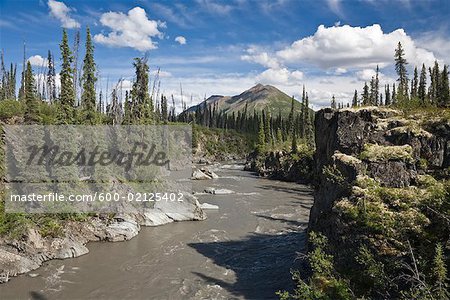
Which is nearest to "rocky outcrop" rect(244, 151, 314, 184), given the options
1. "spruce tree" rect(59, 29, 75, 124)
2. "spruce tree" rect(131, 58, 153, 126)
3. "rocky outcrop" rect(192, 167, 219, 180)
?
"rocky outcrop" rect(192, 167, 219, 180)

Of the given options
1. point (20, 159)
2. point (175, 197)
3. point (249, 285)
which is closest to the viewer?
point (249, 285)

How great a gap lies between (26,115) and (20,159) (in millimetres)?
16279

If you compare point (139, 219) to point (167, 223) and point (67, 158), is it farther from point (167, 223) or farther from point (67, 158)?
point (67, 158)

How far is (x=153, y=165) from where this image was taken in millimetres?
43781

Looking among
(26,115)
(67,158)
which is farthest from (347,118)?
(26,115)

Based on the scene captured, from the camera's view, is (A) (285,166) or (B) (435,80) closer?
(A) (285,166)

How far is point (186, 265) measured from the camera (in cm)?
2319

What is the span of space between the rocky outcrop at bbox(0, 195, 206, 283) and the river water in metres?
0.71

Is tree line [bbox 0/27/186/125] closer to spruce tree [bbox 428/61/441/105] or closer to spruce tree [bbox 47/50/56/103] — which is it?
spruce tree [bbox 47/50/56/103]

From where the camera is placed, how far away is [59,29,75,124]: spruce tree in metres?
34.2

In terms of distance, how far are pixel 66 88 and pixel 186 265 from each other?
25933 mm

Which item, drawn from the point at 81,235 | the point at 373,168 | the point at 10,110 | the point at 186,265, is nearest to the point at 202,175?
the point at 10,110

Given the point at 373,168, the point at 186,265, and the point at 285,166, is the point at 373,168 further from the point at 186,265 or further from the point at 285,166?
the point at 285,166

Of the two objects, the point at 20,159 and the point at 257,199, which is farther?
the point at 257,199
